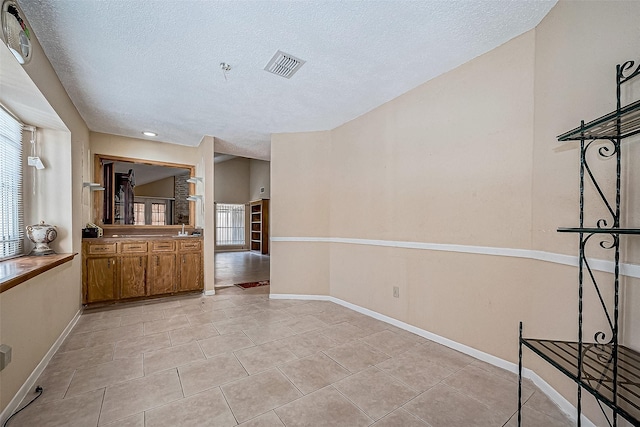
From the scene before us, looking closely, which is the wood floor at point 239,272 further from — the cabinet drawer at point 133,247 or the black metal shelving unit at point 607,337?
the black metal shelving unit at point 607,337

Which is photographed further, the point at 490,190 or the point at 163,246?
the point at 163,246

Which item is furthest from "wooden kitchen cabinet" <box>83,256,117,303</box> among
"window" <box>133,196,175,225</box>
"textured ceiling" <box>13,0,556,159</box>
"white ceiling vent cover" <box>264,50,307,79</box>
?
"white ceiling vent cover" <box>264,50,307,79</box>

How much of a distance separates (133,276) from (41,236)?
149cm

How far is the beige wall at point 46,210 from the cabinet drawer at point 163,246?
0.85 m

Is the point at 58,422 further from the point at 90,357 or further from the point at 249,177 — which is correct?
the point at 249,177

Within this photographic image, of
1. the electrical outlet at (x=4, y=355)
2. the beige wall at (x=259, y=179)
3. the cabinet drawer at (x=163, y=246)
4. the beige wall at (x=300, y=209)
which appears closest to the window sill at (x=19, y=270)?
the electrical outlet at (x=4, y=355)

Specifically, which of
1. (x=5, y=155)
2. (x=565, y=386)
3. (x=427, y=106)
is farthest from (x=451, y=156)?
(x=5, y=155)

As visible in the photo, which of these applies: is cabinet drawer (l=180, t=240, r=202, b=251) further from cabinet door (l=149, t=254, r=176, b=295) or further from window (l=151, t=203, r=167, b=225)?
window (l=151, t=203, r=167, b=225)

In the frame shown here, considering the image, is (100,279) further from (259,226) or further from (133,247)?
(259,226)

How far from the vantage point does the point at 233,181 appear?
1005 cm

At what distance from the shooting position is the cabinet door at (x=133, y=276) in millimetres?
3686

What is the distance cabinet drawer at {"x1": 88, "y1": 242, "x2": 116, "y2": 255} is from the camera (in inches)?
138

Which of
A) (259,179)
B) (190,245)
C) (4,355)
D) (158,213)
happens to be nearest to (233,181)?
(259,179)

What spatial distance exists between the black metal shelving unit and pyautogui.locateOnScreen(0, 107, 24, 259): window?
3.63 meters
